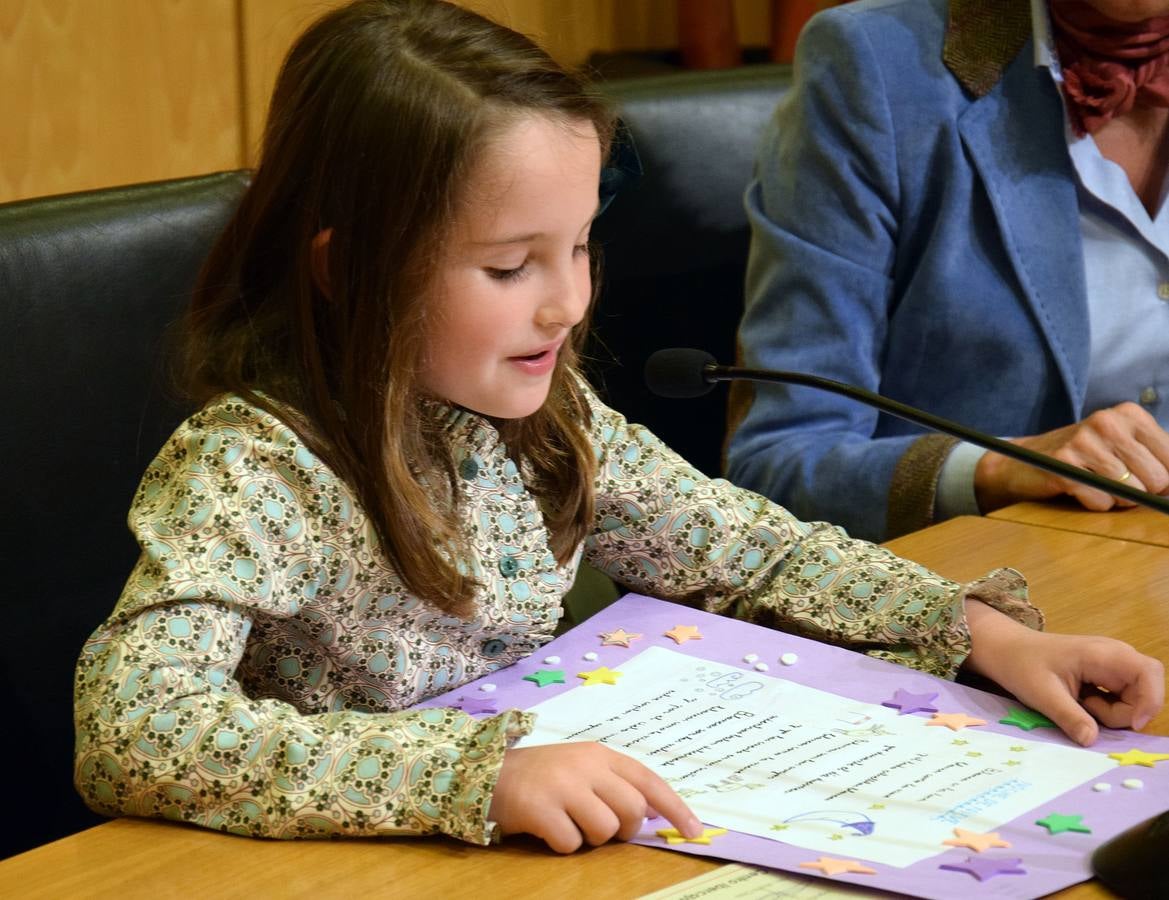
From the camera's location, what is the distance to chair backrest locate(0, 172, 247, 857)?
3.87ft

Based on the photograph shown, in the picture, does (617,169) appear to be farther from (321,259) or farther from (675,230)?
(675,230)

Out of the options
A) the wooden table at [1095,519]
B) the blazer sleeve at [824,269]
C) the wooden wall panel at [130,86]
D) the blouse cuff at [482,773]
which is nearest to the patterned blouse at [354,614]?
the blouse cuff at [482,773]

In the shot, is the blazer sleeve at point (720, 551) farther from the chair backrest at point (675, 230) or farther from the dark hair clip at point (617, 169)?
the chair backrest at point (675, 230)

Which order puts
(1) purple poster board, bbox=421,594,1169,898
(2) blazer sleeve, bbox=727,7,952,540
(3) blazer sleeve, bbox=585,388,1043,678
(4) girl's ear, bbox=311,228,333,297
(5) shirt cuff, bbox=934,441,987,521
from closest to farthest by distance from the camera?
(1) purple poster board, bbox=421,594,1169,898 < (4) girl's ear, bbox=311,228,333,297 < (3) blazer sleeve, bbox=585,388,1043,678 < (5) shirt cuff, bbox=934,441,987,521 < (2) blazer sleeve, bbox=727,7,952,540

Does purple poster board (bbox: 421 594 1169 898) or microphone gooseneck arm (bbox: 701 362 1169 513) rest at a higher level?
microphone gooseneck arm (bbox: 701 362 1169 513)

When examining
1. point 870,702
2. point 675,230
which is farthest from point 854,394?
point 675,230

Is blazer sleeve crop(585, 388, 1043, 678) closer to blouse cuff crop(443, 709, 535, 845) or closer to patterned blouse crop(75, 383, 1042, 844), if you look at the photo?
patterned blouse crop(75, 383, 1042, 844)

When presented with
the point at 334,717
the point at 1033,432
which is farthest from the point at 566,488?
the point at 1033,432

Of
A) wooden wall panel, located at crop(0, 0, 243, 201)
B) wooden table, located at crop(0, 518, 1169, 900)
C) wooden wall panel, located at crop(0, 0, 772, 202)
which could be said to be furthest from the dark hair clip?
wooden wall panel, located at crop(0, 0, 243, 201)

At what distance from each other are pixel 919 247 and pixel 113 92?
115 cm

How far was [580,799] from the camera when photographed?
79 cm

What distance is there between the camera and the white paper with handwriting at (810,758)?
81 centimetres

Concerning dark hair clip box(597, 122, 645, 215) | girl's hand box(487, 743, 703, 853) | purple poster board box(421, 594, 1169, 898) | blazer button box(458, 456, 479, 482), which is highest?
dark hair clip box(597, 122, 645, 215)

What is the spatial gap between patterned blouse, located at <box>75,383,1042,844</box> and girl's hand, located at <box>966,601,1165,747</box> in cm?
5
